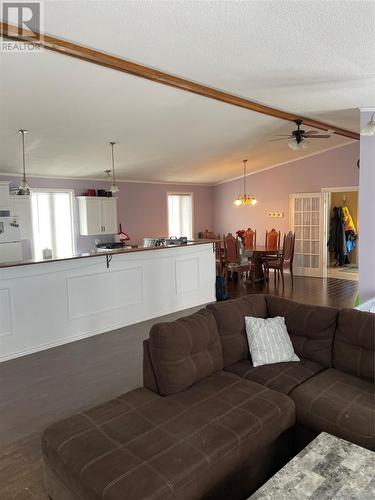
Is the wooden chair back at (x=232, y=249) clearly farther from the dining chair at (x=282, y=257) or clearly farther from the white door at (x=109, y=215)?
the white door at (x=109, y=215)

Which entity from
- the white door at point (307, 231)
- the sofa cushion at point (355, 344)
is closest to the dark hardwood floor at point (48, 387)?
the sofa cushion at point (355, 344)

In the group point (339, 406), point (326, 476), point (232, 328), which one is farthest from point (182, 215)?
point (326, 476)

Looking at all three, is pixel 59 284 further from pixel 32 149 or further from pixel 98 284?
pixel 32 149

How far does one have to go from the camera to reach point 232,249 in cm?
729

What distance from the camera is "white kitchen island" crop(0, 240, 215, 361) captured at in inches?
157

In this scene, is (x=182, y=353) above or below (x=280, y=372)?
above

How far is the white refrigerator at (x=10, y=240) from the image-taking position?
578cm

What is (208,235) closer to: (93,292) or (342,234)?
(342,234)

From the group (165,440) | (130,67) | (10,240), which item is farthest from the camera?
(10,240)

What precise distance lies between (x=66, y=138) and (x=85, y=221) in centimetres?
252

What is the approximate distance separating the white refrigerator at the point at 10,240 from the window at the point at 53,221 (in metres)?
0.94

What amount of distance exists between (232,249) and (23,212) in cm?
382

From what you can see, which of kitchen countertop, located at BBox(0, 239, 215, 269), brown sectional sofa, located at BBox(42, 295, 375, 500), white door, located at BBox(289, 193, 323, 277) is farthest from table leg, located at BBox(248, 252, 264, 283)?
brown sectional sofa, located at BBox(42, 295, 375, 500)

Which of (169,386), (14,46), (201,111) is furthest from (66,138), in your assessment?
(169,386)
